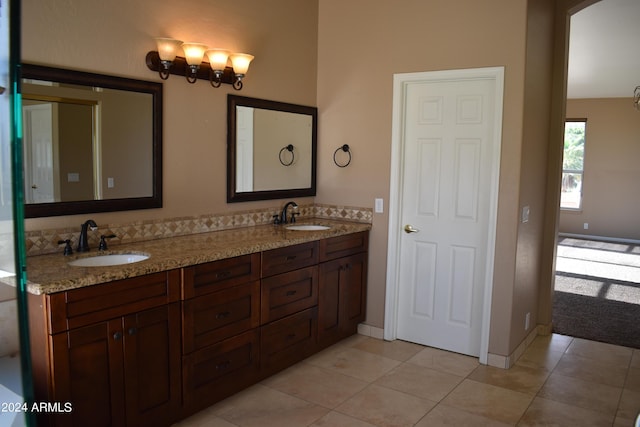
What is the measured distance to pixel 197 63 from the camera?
327cm

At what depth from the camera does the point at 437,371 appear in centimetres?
370

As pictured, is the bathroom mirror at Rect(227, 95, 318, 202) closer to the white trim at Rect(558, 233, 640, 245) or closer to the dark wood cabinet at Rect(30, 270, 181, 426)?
the dark wood cabinet at Rect(30, 270, 181, 426)

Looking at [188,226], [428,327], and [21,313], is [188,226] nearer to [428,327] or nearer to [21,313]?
[428,327]

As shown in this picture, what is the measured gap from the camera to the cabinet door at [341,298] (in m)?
3.86

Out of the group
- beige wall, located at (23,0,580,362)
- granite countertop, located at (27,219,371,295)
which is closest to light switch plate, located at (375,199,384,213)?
beige wall, located at (23,0,580,362)

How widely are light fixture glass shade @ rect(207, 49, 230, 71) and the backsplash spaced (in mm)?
980

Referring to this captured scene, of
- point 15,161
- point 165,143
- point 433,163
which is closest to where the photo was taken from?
point 15,161

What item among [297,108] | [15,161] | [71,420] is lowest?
[71,420]

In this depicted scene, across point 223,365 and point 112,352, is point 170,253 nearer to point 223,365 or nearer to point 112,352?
point 112,352

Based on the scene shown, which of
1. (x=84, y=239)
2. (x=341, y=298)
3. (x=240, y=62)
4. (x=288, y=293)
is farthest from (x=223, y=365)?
(x=240, y=62)

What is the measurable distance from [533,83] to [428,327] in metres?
1.97

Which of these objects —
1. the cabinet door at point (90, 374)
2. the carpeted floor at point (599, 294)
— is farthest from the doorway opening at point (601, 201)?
the cabinet door at point (90, 374)

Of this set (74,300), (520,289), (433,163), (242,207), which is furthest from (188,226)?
(520,289)

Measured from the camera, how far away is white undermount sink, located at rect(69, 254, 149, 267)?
2.67 m
